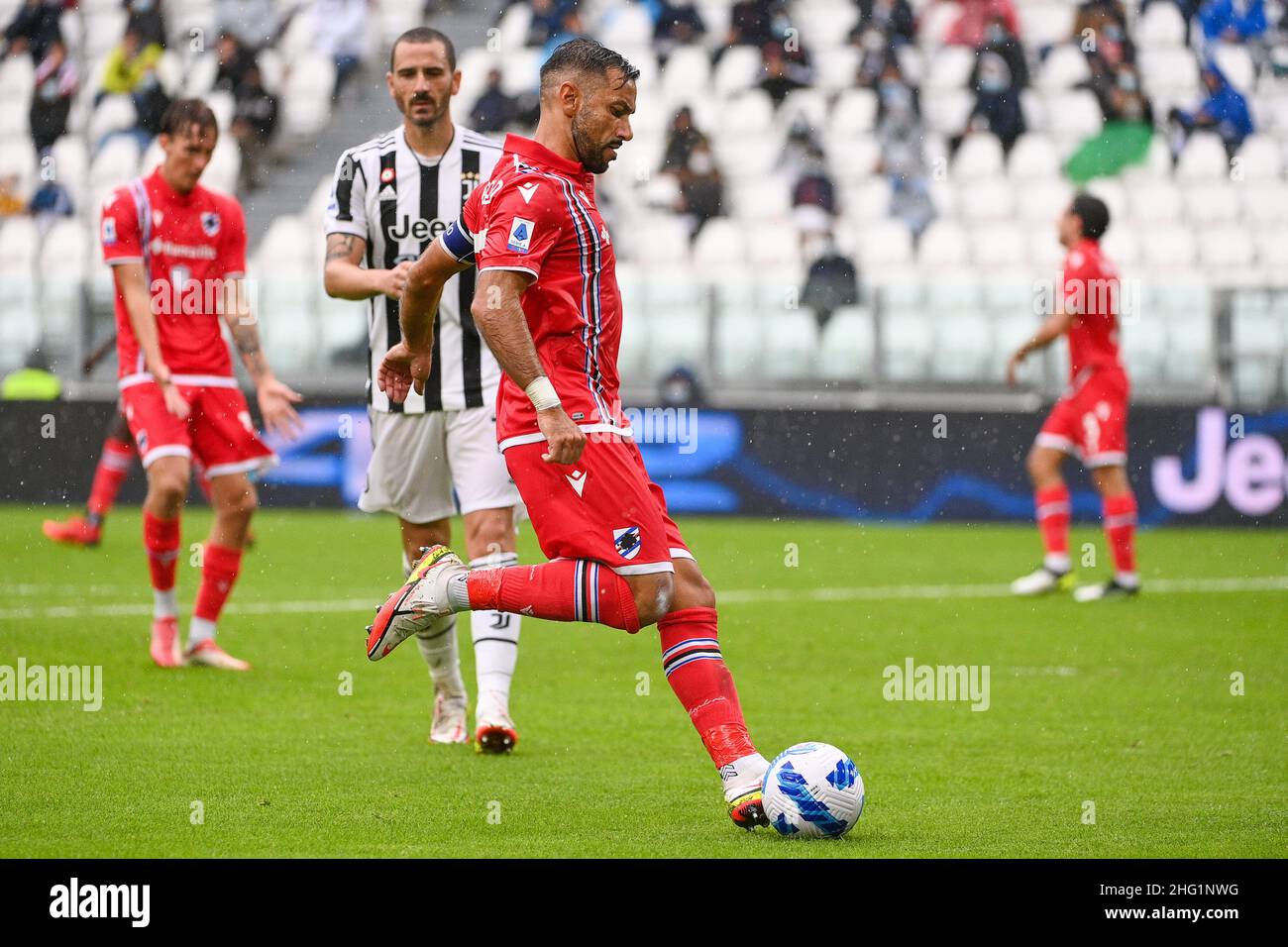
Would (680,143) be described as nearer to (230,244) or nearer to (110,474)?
(110,474)

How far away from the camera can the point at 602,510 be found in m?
4.81

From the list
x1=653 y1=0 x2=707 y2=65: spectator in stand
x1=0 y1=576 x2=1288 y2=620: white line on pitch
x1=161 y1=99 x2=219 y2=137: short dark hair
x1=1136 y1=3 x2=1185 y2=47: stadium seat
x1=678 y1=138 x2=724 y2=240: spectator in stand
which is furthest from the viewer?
x1=1136 y1=3 x2=1185 y2=47: stadium seat

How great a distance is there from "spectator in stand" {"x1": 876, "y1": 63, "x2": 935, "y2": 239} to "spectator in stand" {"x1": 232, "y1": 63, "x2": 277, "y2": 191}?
620 cm

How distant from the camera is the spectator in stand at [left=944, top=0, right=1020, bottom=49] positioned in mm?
19531

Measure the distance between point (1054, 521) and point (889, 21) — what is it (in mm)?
9726

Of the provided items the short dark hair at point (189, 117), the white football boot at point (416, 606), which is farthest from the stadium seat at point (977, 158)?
the white football boot at point (416, 606)

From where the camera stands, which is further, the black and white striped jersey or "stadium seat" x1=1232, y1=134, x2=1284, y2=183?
"stadium seat" x1=1232, y1=134, x2=1284, y2=183

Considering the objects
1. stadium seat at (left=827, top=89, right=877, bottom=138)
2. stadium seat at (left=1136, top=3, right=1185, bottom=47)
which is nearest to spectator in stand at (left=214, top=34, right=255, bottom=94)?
stadium seat at (left=827, top=89, right=877, bottom=138)

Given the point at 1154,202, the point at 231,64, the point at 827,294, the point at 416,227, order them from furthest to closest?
the point at 231,64 → the point at 1154,202 → the point at 827,294 → the point at 416,227

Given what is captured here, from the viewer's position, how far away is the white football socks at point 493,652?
19.6ft

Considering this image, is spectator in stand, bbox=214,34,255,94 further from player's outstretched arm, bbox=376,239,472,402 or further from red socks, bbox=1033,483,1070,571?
player's outstretched arm, bbox=376,239,472,402

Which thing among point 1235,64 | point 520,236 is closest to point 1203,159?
point 1235,64

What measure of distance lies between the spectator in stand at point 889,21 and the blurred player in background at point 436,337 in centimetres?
1373

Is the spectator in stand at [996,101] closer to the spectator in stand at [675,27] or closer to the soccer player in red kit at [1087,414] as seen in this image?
the spectator in stand at [675,27]
